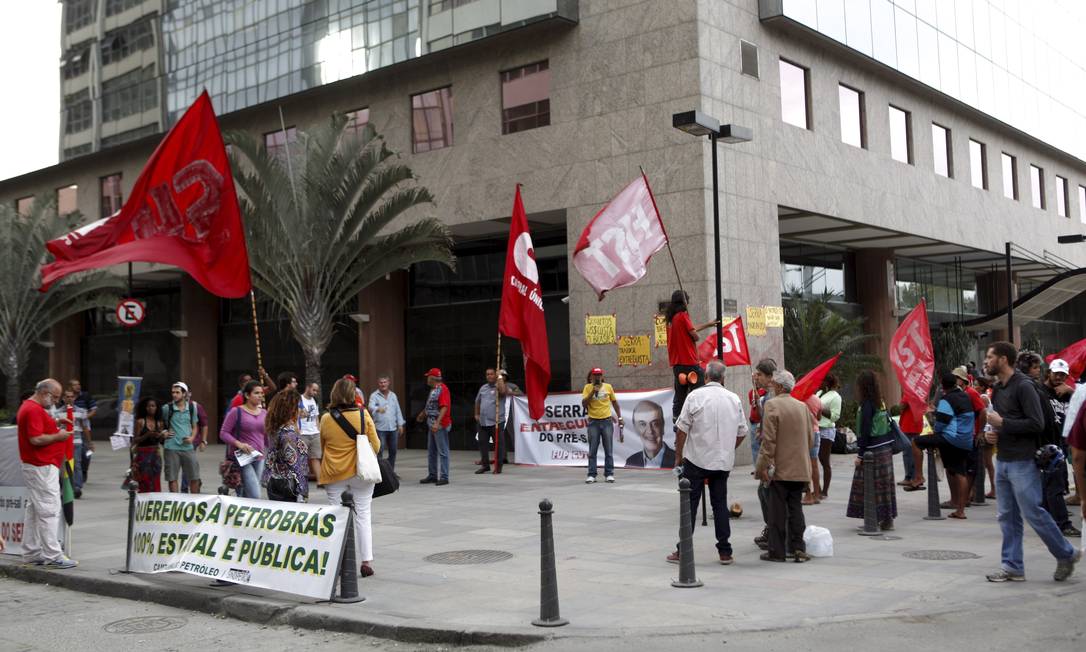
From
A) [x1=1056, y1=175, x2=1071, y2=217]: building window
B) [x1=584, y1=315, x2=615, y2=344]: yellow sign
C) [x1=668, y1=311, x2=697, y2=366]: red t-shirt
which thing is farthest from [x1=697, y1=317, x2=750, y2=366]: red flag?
[x1=1056, y1=175, x2=1071, y2=217]: building window

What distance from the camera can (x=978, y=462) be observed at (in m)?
12.9

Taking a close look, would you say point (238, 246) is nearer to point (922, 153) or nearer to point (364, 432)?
point (364, 432)

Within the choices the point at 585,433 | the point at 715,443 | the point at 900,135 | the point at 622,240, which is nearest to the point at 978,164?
the point at 900,135

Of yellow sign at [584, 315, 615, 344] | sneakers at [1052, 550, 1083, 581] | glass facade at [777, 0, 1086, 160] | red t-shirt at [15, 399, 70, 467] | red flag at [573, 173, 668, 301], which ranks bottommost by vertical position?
sneakers at [1052, 550, 1083, 581]

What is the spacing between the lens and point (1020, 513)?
8.22 meters

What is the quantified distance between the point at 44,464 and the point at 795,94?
1783 centimetres

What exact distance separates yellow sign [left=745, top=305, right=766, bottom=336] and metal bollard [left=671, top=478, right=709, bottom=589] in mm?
12748

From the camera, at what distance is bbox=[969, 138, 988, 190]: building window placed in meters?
29.5

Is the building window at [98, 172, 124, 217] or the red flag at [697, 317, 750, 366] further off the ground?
the building window at [98, 172, 124, 217]

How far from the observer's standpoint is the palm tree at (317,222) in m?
19.7

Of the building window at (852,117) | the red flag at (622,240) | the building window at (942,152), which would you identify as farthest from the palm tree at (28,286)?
the building window at (942,152)

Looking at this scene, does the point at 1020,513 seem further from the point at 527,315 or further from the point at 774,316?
the point at 774,316

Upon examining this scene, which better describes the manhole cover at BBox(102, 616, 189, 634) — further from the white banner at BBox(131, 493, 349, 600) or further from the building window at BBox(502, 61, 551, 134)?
the building window at BBox(502, 61, 551, 134)

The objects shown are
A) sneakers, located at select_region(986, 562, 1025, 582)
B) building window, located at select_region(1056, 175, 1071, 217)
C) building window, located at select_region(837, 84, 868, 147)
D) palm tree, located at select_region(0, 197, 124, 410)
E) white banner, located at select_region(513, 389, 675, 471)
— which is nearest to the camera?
sneakers, located at select_region(986, 562, 1025, 582)
